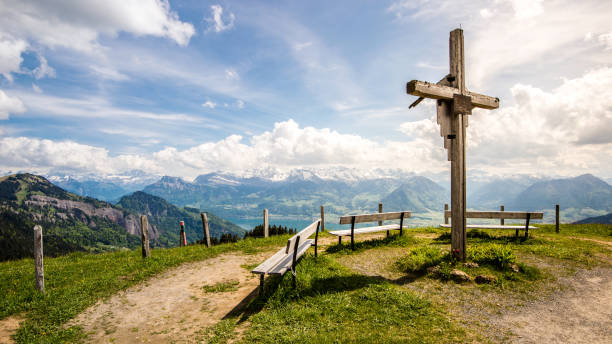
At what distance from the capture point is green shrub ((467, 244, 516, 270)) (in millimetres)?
7504

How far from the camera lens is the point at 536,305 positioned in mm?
5797

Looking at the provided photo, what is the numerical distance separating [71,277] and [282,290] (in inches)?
Result: 280

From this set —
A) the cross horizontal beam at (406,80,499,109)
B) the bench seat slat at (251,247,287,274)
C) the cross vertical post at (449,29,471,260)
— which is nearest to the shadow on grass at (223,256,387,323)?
the bench seat slat at (251,247,287,274)

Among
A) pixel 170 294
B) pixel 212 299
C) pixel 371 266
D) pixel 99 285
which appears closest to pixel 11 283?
pixel 99 285

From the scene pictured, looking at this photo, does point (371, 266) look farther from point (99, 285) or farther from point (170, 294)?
point (99, 285)

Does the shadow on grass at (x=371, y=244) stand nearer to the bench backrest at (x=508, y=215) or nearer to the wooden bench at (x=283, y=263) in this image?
the bench backrest at (x=508, y=215)

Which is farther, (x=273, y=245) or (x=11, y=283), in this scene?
(x=273, y=245)

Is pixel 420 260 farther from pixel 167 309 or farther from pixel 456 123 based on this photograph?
pixel 167 309

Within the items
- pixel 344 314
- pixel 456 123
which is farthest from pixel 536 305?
pixel 456 123

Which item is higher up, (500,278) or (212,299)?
(500,278)

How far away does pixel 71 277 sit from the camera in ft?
29.2

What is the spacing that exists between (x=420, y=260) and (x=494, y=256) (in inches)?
74.7

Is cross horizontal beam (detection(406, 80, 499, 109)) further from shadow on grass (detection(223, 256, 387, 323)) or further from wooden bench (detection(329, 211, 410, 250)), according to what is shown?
shadow on grass (detection(223, 256, 387, 323))

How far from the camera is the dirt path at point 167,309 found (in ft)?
17.7
